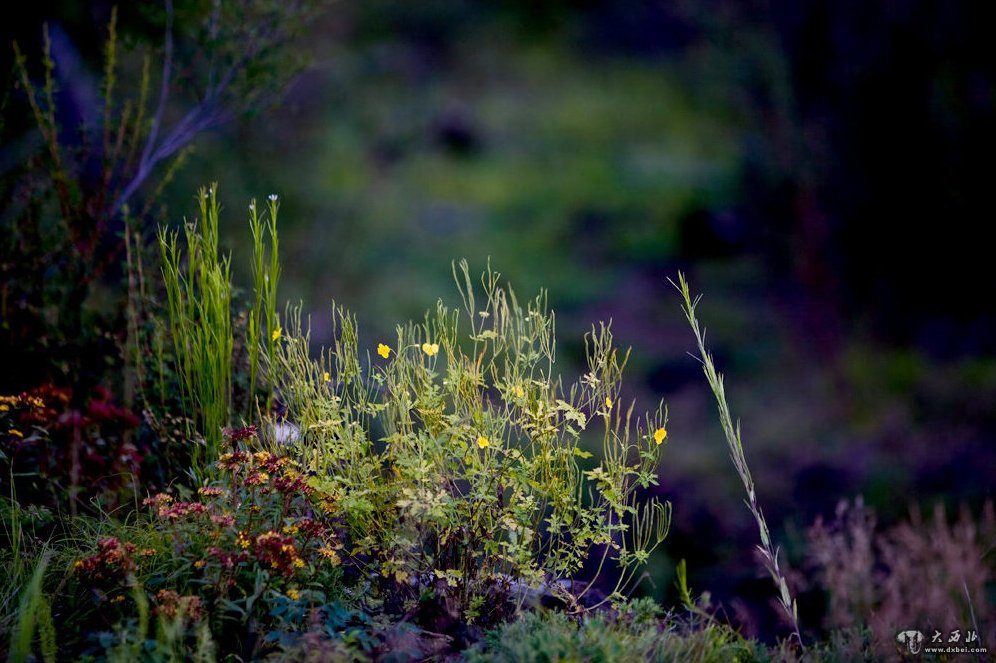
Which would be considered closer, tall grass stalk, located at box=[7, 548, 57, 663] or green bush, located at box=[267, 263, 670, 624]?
tall grass stalk, located at box=[7, 548, 57, 663]

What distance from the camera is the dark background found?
18.0ft

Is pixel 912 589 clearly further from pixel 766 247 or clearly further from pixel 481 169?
pixel 481 169

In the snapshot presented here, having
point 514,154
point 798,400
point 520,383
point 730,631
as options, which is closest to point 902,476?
point 798,400

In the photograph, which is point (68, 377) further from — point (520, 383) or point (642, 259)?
point (642, 259)

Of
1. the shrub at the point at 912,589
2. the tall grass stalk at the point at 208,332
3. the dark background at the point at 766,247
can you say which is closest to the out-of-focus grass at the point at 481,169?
the dark background at the point at 766,247

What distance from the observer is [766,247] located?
6.84m

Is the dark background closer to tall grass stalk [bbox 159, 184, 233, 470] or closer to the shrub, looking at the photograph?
the shrub

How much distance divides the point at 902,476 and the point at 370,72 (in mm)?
8973

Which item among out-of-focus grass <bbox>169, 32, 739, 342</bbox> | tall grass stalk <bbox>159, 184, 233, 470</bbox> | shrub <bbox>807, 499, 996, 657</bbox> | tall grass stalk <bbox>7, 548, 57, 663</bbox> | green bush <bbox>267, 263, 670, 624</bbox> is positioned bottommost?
shrub <bbox>807, 499, 996, 657</bbox>

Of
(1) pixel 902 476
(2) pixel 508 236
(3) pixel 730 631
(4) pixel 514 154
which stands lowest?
(3) pixel 730 631

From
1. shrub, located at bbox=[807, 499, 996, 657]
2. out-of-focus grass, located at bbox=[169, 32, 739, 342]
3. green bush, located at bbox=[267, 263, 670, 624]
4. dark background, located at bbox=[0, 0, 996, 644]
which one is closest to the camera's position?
green bush, located at bbox=[267, 263, 670, 624]

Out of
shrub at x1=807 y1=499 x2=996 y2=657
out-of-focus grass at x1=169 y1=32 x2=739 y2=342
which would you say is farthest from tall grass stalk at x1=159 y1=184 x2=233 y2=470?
out-of-focus grass at x1=169 y1=32 x2=739 y2=342

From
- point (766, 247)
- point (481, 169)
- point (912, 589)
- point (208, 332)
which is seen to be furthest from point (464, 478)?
point (481, 169)

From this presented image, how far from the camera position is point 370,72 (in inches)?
467
